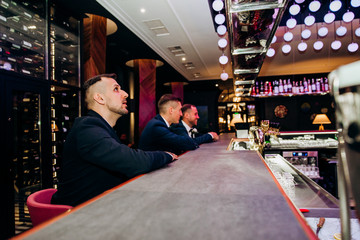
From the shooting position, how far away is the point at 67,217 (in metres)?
0.68

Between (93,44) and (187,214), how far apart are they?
13.4 feet

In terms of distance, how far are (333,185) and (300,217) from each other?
3809 millimetres

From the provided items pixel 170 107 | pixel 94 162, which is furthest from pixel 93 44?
pixel 94 162

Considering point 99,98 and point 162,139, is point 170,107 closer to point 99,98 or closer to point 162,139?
point 162,139

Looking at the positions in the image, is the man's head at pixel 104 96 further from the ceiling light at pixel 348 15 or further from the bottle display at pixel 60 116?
the ceiling light at pixel 348 15

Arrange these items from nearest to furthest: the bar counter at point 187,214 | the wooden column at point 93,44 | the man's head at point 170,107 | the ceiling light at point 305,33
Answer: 1. the bar counter at point 187,214
2. the man's head at point 170,107
3. the ceiling light at point 305,33
4. the wooden column at point 93,44

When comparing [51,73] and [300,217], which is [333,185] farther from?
[51,73]

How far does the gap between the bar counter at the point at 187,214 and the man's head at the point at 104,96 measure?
0.90m

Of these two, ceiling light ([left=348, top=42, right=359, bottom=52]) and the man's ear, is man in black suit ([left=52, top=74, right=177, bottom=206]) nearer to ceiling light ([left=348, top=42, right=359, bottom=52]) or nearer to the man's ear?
the man's ear

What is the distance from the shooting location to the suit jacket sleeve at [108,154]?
48.4 inches

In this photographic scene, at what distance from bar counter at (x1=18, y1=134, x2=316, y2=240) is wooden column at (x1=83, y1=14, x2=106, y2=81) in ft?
11.4

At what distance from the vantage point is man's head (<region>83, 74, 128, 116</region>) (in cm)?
174

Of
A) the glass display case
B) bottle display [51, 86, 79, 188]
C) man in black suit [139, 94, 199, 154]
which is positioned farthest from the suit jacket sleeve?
bottle display [51, 86, 79, 188]

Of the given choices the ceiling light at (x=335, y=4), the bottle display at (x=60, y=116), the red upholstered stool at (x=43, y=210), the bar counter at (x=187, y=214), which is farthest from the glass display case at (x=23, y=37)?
the ceiling light at (x=335, y=4)
